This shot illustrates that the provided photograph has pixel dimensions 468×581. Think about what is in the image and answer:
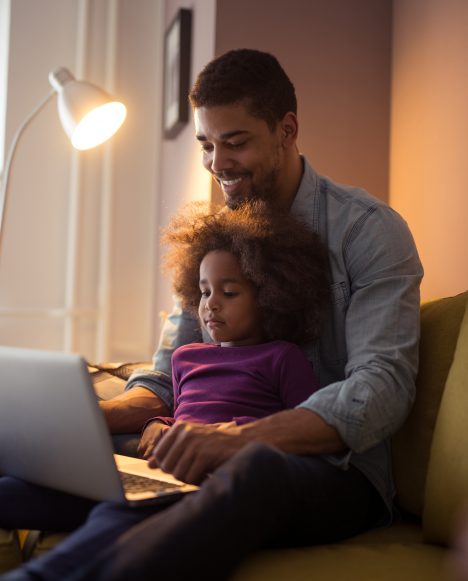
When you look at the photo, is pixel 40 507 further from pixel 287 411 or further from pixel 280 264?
pixel 280 264

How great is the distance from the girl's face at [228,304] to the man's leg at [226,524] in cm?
42

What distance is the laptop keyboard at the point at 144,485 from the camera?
1128 millimetres

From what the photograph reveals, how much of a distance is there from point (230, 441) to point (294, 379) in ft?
0.90

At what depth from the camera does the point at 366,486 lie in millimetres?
1342

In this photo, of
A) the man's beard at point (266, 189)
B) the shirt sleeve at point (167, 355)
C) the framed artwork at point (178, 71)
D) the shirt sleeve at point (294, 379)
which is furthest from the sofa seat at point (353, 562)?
the framed artwork at point (178, 71)

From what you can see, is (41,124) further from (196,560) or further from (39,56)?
(196,560)

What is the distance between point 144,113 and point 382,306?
7.00ft

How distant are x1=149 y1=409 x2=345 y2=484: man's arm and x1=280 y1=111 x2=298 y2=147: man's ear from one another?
0.72m

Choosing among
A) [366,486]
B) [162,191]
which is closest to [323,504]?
[366,486]

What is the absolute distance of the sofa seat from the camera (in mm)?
1056

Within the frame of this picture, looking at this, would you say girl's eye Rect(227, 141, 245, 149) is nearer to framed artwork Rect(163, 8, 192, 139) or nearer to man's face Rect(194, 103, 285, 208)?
man's face Rect(194, 103, 285, 208)

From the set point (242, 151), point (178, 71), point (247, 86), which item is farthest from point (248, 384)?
point (178, 71)

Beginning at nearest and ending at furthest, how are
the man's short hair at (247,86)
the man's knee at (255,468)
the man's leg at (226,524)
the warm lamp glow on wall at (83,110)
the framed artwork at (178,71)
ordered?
1. the man's leg at (226,524)
2. the man's knee at (255,468)
3. the man's short hair at (247,86)
4. the warm lamp glow on wall at (83,110)
5. the framed artwork at (178,71)

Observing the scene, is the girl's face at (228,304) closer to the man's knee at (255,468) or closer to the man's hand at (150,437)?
the man's hand at (150,437)
